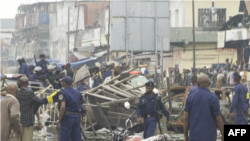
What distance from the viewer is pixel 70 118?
38.3 feet

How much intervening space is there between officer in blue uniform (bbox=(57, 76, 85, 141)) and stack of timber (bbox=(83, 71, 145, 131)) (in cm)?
478

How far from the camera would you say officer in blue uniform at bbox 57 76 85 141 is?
11594mm

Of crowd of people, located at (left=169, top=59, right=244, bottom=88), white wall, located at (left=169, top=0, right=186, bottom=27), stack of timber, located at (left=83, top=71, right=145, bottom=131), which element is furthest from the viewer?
white wall, located at (left=169, top=0, right=186, bottom=27)

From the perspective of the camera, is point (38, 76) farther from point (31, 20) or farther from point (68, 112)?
point (31, 20)

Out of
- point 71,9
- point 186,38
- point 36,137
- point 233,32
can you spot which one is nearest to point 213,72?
point 233,32

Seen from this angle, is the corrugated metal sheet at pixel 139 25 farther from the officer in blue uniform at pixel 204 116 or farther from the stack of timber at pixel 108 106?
the officer in blue uniform at pixel 204 116

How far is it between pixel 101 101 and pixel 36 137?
220cm

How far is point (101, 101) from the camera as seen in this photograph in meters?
17.2

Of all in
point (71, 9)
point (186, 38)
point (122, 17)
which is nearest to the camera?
point (122, 17)

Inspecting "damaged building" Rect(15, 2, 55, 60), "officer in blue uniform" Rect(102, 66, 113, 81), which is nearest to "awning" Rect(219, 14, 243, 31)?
"officer in blue uniform" Rect(102, 66, 113, 81)

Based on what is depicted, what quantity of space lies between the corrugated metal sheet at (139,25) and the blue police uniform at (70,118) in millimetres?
23024

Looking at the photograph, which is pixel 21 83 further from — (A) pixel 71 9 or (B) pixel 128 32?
(A) pixel 71 9

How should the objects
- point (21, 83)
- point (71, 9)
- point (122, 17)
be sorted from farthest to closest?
point (71, 9) < point (122, 17) < point (21, 83)

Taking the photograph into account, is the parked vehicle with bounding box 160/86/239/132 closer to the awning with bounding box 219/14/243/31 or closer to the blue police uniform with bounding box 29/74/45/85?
the blue police uniform with bounding box 29/74/45/85
